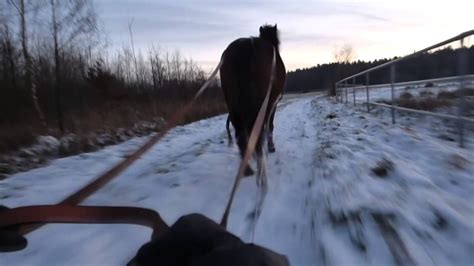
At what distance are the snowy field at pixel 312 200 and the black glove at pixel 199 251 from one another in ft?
3.06

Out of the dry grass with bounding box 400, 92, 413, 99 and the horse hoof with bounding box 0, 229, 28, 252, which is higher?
the dry grass with bounding box 400, 92, 413, 99

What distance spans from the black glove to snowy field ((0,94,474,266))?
933 millimetres

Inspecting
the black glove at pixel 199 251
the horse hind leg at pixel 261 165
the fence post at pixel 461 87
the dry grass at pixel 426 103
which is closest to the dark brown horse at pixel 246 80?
the horse hind leg at pixel 261 165

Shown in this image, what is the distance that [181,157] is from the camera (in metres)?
5.15

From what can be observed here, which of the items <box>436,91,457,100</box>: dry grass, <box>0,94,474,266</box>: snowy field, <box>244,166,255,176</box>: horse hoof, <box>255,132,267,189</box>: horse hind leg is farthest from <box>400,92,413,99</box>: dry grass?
<box>255,132,267,189</box>: horse hind leg

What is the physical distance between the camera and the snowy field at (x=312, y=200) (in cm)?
199

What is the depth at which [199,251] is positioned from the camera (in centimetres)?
108

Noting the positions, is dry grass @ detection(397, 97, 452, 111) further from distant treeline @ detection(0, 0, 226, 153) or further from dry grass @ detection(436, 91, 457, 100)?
distant treeline @ detection(0, 0, 226, 153)

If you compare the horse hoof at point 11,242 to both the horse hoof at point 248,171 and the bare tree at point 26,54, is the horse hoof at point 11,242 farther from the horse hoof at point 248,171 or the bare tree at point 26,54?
the bare tree at point 26,54

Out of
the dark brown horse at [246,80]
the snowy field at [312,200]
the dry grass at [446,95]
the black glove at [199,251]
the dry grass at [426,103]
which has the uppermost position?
the dark brown horse at [246,80]

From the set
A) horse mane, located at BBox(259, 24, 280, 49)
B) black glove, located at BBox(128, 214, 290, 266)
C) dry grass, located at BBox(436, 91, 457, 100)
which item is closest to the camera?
black glove, located at BBox(128, 214, 290, 266)

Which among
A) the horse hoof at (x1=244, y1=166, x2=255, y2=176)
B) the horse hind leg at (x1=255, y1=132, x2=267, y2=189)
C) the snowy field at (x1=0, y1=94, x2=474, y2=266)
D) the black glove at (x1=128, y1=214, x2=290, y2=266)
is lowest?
the snowy field at (x1=0, y1=94, x2=474, y2=266)

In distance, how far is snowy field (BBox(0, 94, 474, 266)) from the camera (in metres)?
1.99

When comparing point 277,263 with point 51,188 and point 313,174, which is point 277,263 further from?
point 51,188
